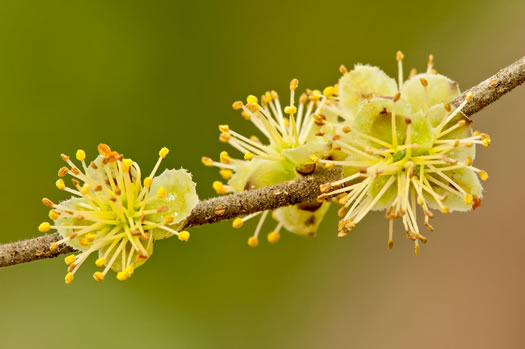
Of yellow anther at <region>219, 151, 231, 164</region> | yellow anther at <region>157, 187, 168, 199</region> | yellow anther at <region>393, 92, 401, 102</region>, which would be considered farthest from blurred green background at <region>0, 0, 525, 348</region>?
yellow anther at <region>393, 92, 401, 102</region>

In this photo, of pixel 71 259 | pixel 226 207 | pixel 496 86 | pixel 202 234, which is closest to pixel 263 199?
pixel 226 207

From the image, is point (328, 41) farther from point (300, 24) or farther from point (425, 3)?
point (425, 3)

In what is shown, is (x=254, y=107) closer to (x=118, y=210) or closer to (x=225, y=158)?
(x=225, y=158)

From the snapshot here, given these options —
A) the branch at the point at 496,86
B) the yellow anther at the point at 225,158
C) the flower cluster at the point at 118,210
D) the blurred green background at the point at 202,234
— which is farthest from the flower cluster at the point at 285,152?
the blurred green background at the point at 202,234

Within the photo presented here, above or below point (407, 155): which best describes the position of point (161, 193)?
above

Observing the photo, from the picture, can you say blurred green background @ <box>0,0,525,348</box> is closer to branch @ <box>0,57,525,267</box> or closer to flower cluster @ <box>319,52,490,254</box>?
branch @ <box>0,57,525,267</box>

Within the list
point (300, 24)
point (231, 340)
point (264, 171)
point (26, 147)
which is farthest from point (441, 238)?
point (264, 171)

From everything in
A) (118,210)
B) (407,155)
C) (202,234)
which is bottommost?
(202,234)
